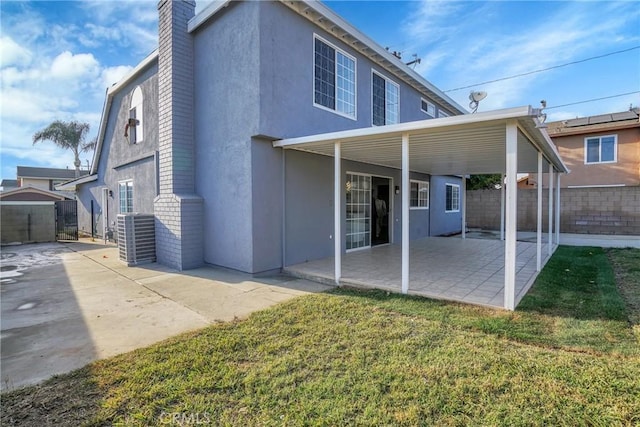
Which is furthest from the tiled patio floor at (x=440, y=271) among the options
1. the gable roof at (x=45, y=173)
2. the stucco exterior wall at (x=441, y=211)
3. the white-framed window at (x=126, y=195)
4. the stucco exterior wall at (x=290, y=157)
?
the gable roof at (x=45, y=173)

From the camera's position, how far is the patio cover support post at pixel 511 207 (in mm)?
4344

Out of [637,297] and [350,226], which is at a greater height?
[350,226]

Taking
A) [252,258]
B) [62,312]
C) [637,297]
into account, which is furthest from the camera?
[252,258]

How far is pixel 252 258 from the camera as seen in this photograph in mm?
6668

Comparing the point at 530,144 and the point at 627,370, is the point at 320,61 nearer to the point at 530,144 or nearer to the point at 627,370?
the point at 530,144

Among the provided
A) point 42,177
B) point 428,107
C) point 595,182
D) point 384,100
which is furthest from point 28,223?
point 42,177

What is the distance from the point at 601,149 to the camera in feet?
54.3

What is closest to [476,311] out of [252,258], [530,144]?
[530,144]

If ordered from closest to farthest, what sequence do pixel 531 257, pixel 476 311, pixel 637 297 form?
pixel 476 311 < pixel 637 297 < pixel 531 257

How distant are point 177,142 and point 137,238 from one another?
279 centimetres

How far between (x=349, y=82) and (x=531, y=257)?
7079 millimetres

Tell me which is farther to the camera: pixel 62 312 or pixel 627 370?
pixel 62 312

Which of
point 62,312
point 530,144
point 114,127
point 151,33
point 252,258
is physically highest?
point 151,33

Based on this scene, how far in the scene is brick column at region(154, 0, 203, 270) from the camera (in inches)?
301
